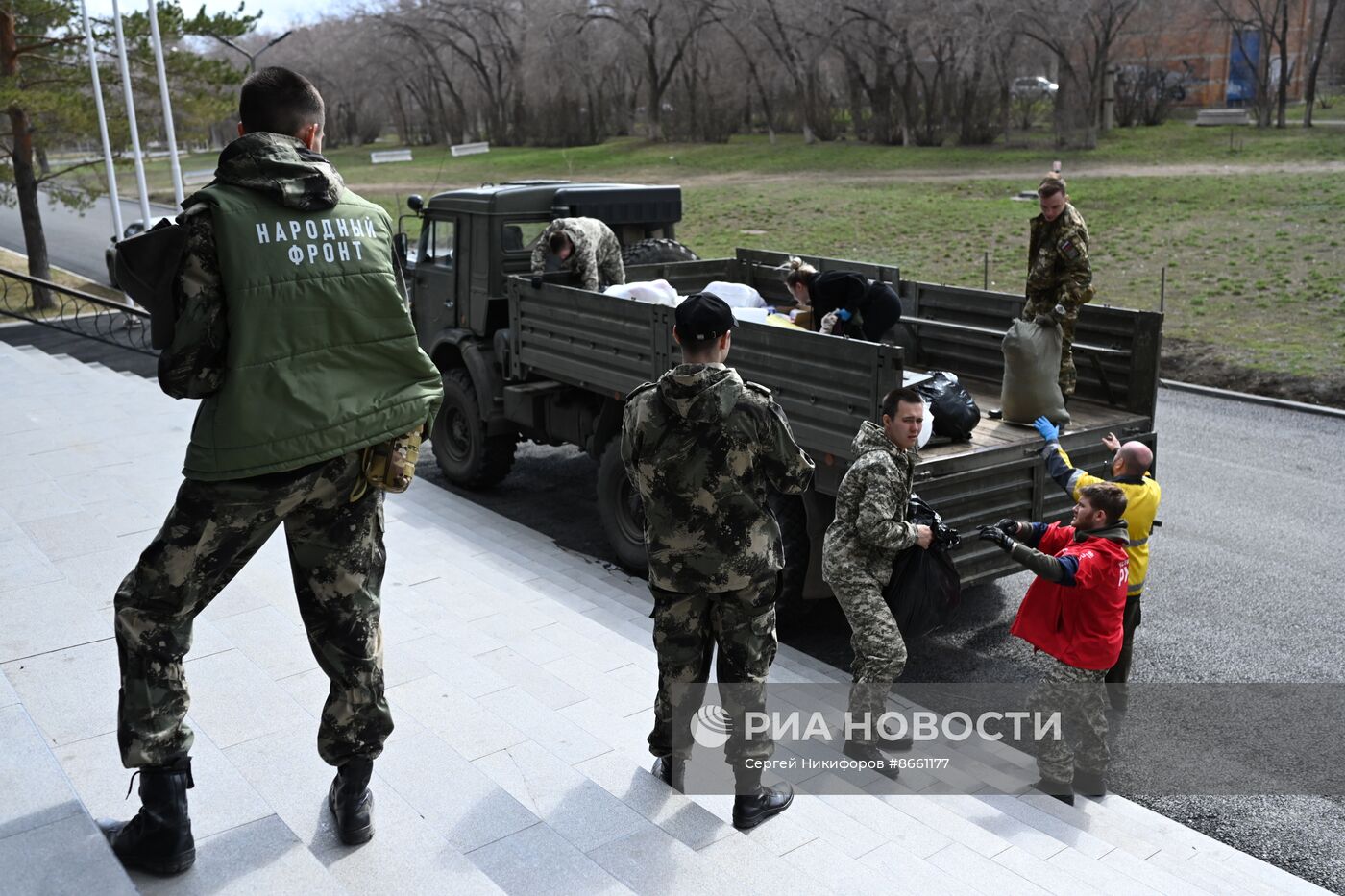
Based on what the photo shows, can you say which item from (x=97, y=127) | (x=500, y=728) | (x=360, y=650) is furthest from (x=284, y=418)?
(x=97, y=127)

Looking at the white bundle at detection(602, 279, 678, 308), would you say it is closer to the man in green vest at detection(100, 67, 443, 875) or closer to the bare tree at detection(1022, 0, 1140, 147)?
the man in green vest at detection(100, 67, 443, 875)

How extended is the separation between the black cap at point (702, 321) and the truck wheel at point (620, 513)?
3823 mm

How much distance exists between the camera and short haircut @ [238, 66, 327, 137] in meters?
3.09

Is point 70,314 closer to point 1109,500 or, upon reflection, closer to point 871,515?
point 871,515

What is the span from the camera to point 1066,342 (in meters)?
6.96

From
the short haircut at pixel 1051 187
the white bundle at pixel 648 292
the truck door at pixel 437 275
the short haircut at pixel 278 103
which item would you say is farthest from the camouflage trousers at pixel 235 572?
the truck door at pixel 437 275

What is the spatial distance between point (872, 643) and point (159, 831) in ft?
9.26

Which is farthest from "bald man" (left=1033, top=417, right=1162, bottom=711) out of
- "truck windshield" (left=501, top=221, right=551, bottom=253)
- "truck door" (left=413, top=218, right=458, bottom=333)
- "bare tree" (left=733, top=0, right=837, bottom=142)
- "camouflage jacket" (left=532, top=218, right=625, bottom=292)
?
"bare tree" (left=733, top=0, right=837, bottom=142)

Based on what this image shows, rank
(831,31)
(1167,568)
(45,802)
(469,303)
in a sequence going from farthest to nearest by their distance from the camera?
1. (831,31)
2. (469,303)
3. (1167,568)
4. (45,802)

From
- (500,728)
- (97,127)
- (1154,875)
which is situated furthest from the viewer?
(97,127)

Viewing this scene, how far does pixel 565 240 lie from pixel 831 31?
3738 centimetres

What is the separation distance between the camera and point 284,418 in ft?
9.79

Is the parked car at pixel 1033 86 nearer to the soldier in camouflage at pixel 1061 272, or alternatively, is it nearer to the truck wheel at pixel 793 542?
the soldier in camouflage at pixel 1061 272

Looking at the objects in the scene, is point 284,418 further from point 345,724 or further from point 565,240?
point 565,240
